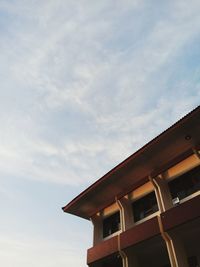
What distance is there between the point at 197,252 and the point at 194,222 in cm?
244

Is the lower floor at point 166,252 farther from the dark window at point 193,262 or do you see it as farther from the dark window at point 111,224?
the dark window at point 111,224

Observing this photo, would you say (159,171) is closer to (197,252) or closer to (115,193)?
(115,193)

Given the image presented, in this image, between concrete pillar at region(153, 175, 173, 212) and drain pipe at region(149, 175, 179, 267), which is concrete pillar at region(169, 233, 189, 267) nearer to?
drain pipe at region(149, 175, 179, 267)

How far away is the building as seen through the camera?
10938 mm

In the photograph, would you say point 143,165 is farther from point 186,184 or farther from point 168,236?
point 168,236

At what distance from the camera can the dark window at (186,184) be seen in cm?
1200

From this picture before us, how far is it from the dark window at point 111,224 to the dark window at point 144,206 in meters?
1.48

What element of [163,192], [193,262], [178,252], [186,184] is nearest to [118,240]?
[178,252]

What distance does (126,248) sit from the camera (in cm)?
1248

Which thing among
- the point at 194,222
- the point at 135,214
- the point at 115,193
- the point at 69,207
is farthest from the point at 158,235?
the point at 69,207

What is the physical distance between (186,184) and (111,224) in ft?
18.7

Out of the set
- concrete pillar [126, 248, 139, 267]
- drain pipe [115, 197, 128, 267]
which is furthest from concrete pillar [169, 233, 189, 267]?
drain pipe [115, 197, 128, 267]

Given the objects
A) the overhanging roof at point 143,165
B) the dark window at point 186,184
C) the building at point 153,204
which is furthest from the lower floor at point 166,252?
the overhanging roof at point 143,165

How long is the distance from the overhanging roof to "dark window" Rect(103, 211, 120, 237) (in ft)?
2.89
